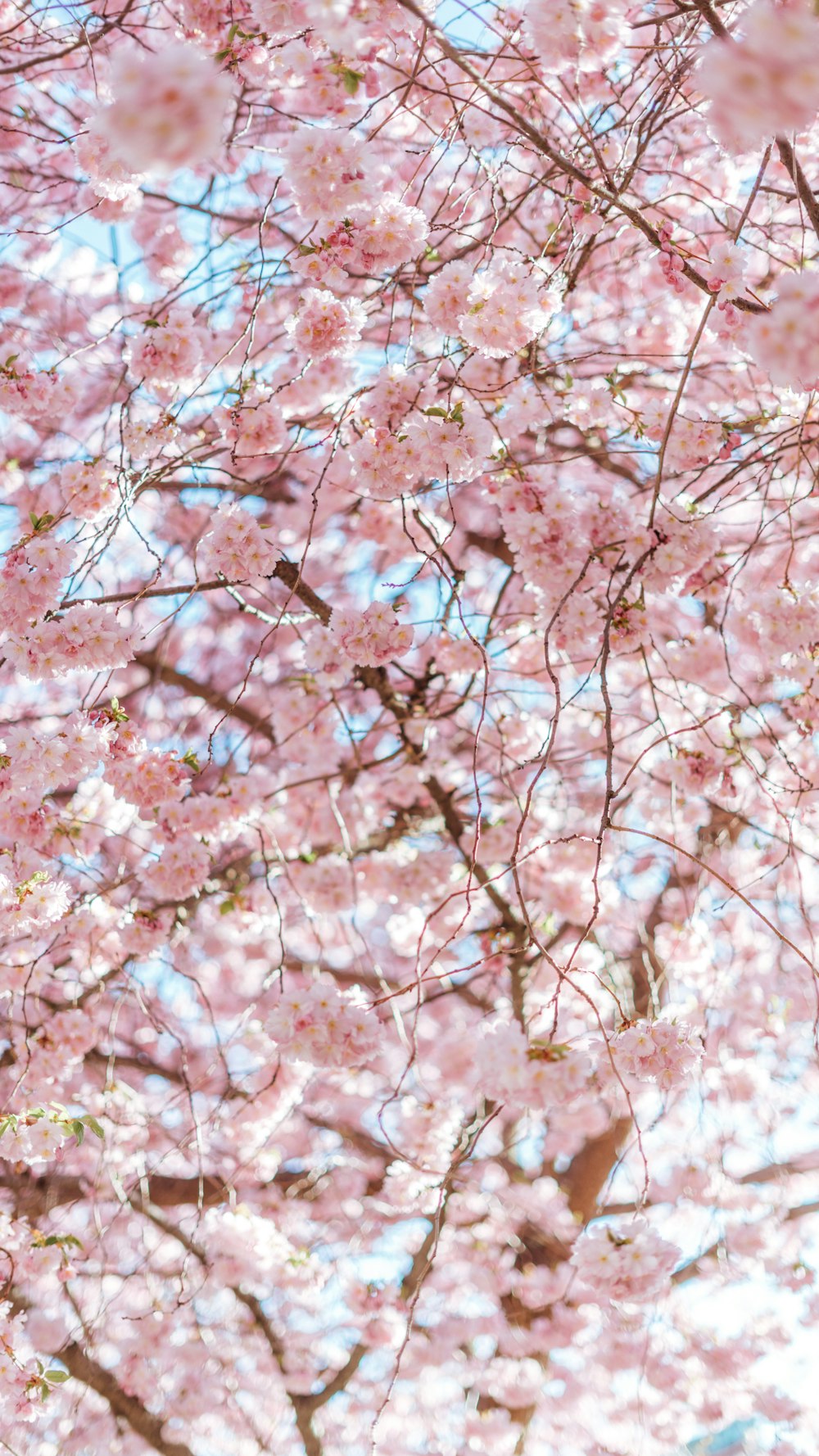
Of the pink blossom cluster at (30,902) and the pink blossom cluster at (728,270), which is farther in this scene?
the pink blossom cluster at (30,902)

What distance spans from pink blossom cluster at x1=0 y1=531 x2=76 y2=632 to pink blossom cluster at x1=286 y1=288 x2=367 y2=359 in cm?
61

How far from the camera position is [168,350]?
2342 mm

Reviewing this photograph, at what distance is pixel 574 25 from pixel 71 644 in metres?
1.36

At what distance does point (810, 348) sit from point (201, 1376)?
4999 mm

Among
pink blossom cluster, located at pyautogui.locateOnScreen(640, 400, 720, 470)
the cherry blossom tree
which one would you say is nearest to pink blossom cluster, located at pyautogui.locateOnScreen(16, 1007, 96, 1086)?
the cherry blossom tree

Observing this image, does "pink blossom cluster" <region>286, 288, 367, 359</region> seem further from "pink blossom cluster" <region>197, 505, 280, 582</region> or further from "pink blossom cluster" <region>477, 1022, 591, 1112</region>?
"pink blossom cluster" <region>477, 1022, 591, 1112</region>

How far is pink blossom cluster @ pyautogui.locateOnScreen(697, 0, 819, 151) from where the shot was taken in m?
0.88

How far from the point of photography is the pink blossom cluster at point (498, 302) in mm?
1839

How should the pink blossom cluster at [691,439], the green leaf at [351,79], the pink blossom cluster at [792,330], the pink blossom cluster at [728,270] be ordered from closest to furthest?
the pink blossom cluster at [792,330], the green leaf at [351,79], the pink blossom cluster at [728,270], the pink blossom cluster at [691,439]

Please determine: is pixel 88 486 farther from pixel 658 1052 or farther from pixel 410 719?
pixel 658 1052

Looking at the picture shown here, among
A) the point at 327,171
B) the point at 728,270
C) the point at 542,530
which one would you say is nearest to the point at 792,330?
the point at 728,270

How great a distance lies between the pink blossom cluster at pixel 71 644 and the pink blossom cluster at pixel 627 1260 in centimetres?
138

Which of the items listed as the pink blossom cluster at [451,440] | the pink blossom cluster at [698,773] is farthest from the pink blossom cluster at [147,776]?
the pink blossom cluster at [698,773]

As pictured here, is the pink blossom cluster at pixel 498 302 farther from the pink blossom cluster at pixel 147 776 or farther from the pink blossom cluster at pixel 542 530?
the pink blossom cluster at pixel 147 776
